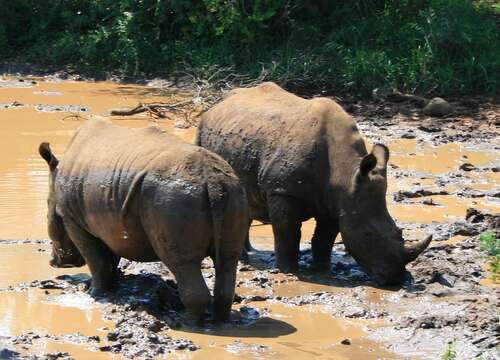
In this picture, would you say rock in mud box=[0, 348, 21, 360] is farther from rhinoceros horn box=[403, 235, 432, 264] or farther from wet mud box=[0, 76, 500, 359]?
rhinoceros horn box=[403, 235, 432, 264]

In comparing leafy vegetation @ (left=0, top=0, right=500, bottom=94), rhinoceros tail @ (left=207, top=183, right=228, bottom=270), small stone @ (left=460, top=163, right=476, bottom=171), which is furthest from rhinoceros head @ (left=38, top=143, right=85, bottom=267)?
leafy vegetation @ (left=0, top=0, right=500, bottom=94)

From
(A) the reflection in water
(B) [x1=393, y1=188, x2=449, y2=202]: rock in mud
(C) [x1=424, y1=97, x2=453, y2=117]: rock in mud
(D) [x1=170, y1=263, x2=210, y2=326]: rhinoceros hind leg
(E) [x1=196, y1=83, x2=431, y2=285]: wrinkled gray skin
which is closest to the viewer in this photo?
(A) the reflection in water

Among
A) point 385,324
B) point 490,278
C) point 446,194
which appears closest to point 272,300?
point 385,324

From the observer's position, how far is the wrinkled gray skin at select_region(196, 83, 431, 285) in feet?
31.0

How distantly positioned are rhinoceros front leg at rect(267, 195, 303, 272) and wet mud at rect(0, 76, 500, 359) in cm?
18

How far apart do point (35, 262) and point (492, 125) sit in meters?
8.80

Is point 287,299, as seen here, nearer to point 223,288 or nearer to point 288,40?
point 223,288

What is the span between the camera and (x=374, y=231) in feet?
31.0

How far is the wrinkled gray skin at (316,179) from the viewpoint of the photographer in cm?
945

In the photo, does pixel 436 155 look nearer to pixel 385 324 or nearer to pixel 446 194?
pixel 446 194

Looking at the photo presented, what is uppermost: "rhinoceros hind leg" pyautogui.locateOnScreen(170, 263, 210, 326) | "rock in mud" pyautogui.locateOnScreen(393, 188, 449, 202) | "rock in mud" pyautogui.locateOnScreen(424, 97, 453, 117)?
"rhinoceros hind leg" pyautogui.locateOnScreen(170, 263, 210, 326)

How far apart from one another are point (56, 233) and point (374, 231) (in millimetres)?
2623

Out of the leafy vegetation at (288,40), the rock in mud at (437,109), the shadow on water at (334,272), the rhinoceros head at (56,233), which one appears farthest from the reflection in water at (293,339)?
the leafy vegetation at (288,40)

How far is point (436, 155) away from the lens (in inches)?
588
